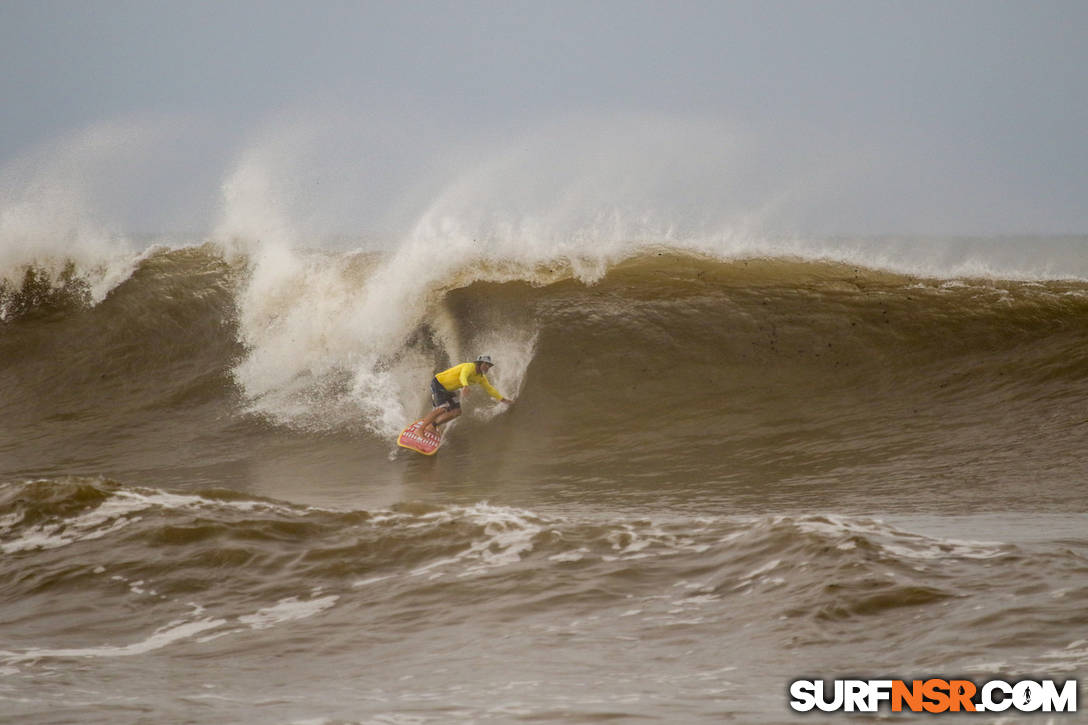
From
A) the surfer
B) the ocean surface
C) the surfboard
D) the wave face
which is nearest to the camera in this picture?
the ocean surface

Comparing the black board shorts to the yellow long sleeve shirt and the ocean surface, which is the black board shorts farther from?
the ocean surface

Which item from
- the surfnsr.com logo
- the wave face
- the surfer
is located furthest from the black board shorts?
the surfnsr.com logo

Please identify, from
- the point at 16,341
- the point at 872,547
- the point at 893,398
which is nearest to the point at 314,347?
the point at 16,341

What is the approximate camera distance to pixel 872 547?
17.0ft

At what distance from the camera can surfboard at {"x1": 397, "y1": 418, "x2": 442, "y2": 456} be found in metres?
10.4

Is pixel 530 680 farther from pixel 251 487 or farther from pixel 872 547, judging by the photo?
pixel 251 487

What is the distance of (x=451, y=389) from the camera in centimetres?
1058

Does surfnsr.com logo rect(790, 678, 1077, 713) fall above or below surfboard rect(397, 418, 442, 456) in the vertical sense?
below

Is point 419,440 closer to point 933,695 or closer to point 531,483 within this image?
point 531,483

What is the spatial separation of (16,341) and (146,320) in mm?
1982

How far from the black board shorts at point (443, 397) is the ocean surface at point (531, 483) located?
1.34 ft

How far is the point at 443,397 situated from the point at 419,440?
20.5 inches

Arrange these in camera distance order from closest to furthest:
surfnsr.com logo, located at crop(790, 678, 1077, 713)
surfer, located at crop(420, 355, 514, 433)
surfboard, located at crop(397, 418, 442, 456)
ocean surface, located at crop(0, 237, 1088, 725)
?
surfnsr.com logo, located at crop(790, 678, 1077, 713) → ocean surface, located at crop(0, 237, 1088, 725) → surfboard, located at crop(397, 418, 442, 456) → surfer, located at crop(420, 355, 514, 433)

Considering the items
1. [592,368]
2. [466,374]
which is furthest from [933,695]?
[592,368]
